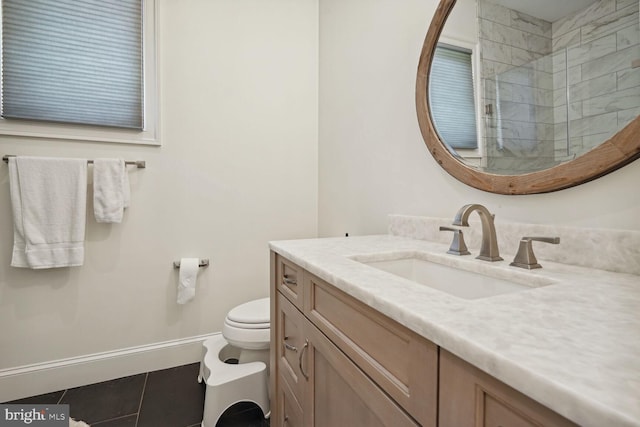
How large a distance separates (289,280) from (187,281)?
3.40 ft

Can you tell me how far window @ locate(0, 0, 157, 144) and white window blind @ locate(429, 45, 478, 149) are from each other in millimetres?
1553

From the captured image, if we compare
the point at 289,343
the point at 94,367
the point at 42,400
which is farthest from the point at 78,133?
the point at 289,343

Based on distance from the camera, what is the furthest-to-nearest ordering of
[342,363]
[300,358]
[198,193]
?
[198,193] → [300,358] → [342,363]

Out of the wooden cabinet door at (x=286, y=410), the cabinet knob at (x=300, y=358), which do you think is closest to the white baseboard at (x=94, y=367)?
the wooden cabinet door at (x=286, y=410)

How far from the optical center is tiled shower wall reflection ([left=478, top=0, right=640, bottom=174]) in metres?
0.73

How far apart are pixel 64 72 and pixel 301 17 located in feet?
4.82

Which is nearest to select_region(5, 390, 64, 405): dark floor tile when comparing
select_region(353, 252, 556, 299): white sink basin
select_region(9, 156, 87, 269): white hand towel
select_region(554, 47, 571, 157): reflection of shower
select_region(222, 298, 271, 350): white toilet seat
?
select_region(9, 156, 87, 269): white hand towel

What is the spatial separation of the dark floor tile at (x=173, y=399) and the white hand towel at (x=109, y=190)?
92 cm

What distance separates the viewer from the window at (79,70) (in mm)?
1596

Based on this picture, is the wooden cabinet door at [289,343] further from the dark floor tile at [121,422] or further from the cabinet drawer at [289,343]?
the dark floor tile at [121,422]

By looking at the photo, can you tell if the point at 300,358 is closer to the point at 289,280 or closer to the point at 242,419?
the point at 289,280

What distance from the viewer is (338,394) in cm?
74

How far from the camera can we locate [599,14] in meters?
0.76

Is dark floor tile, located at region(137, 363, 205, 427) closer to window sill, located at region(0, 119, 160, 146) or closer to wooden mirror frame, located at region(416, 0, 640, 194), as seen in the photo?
window sill, located at region(0, 119, 160, 146)
